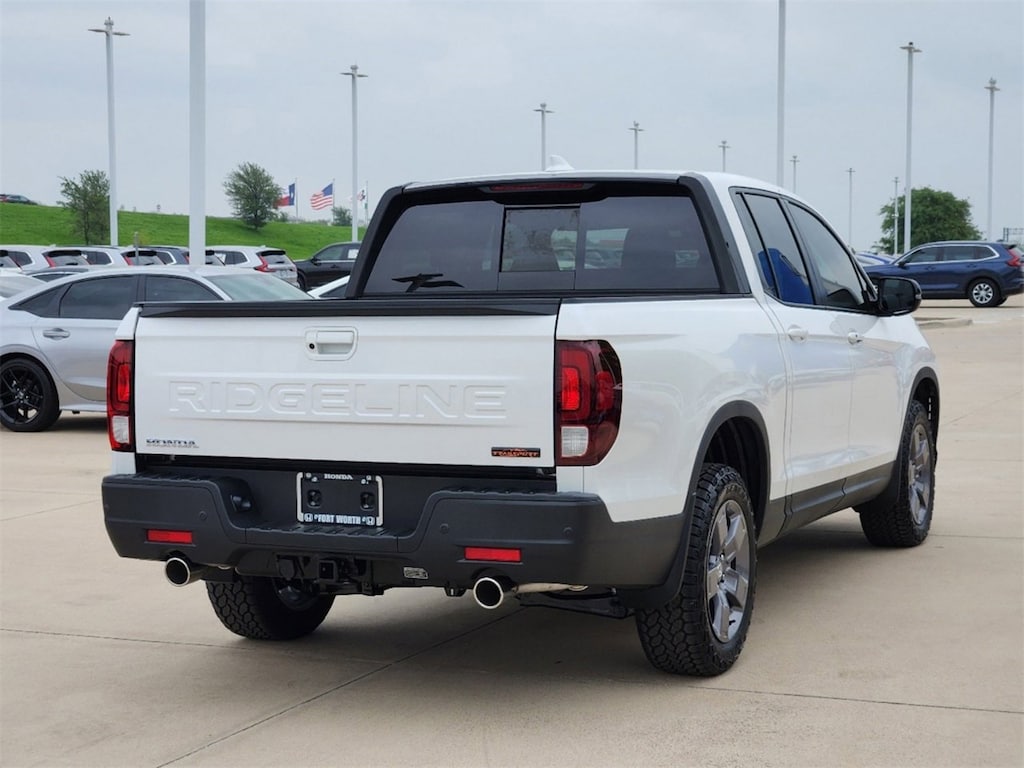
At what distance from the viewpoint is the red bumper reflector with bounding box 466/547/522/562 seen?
15.8 ft

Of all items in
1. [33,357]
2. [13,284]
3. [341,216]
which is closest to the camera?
[33,357]

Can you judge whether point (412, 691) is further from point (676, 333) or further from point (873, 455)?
point (873, 455)

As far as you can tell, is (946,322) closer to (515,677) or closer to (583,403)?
(515,677)

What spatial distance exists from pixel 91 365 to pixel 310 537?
9.87m

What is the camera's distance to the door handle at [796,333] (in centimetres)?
627

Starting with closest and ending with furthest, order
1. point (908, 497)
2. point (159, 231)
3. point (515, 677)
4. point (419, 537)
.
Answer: point (419, 537), point (515, 677), point (908, 497), point (159, 231)

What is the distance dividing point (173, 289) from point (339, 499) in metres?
9.38

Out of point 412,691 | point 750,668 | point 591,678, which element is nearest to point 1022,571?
point 750,668

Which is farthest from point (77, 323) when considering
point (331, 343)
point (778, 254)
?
point (331, 343)

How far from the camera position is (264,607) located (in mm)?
6188

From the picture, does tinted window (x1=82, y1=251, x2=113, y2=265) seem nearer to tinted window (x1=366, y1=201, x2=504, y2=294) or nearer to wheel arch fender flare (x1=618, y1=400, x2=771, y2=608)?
tinted window (x1=366, y1=201, x2=504, y2=294)

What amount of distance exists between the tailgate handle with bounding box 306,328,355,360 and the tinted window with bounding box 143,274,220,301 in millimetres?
8792

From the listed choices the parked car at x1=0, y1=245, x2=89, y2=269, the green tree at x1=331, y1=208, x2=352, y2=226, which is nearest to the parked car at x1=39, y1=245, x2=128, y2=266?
the parked car at x1=0, y1=245, x2=89, y2=269

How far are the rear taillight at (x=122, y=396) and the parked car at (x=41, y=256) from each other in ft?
114
